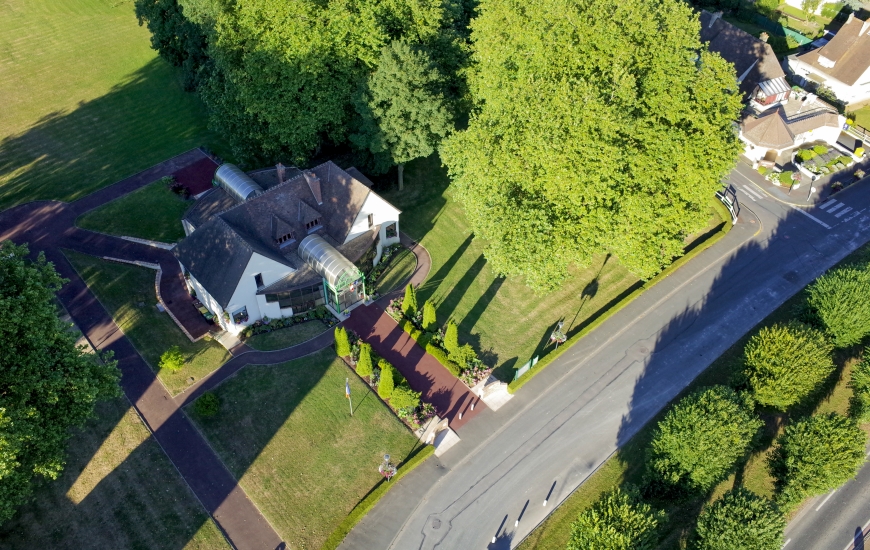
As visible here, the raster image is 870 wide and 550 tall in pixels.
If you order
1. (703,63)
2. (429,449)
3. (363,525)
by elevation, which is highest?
(703,63)

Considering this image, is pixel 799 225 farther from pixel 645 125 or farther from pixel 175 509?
pixel 175 509

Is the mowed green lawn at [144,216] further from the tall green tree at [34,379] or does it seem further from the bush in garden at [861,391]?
the bush in garden at [861,391]

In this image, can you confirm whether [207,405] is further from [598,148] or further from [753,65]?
[753,65]

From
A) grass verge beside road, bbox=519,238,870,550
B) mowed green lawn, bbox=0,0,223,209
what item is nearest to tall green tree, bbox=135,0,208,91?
mowed green lawn, bbox=0,0,223,209

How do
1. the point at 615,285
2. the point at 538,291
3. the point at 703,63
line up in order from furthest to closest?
1. the point at 615,285
2. the point at 703,63
3. the point at 538,291

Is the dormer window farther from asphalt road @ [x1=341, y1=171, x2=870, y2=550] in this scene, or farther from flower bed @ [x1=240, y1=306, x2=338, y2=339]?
asphalt road @ [x1=341, y1=171, x2=870, y2=550]

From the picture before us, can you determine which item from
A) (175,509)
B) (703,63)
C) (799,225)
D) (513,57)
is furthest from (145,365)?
(799,225)

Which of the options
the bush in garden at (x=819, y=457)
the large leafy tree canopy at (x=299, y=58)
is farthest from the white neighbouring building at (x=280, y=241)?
the bush in garden at (x=819, y=457)
